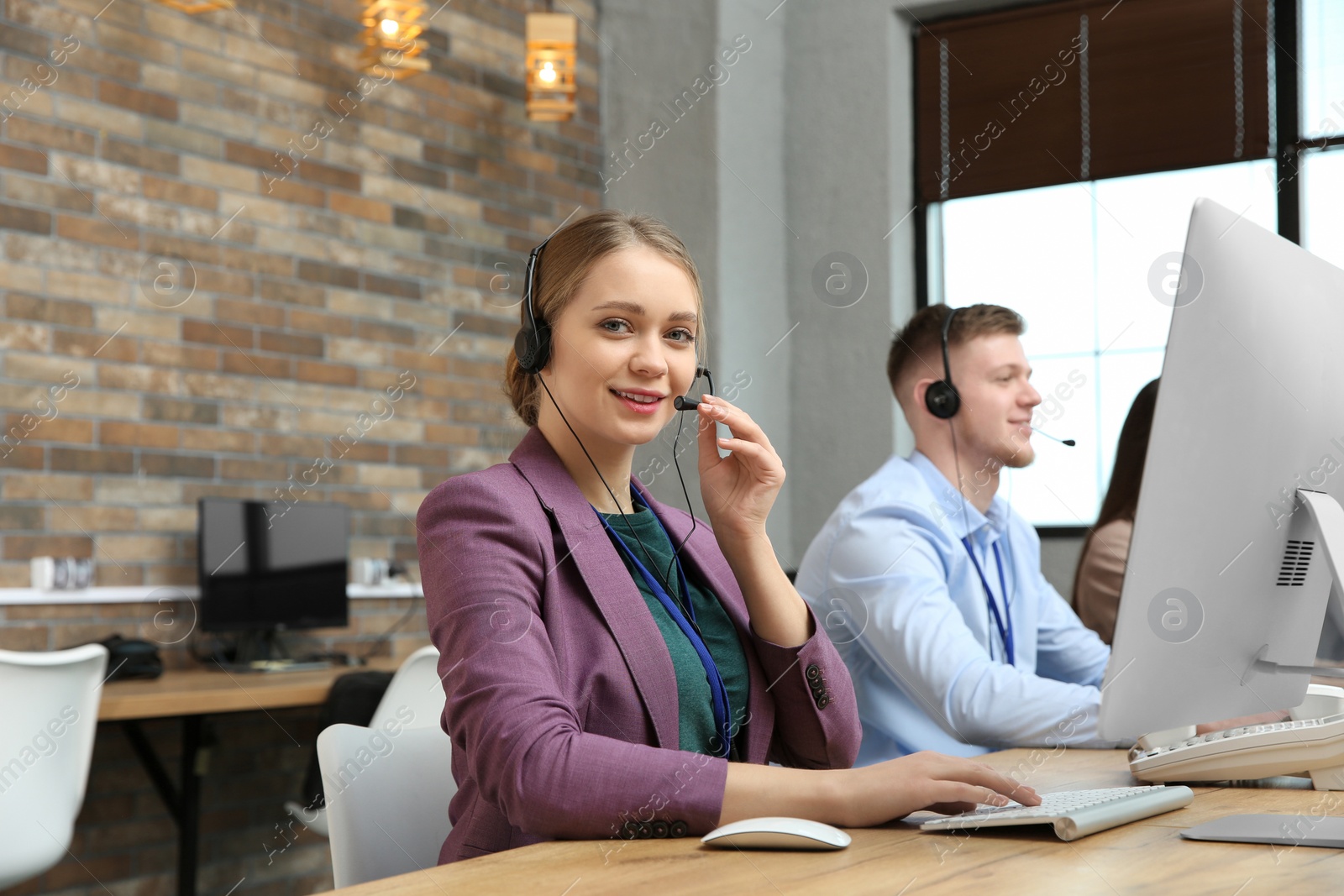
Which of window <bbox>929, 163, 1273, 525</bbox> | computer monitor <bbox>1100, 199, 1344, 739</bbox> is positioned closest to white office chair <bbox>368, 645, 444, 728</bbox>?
computer monitor <bbox>1100, 199, 1344, 739</bbox>

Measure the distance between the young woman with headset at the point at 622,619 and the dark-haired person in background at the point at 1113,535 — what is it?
3.71 ft

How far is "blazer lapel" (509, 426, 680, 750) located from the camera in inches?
45.9

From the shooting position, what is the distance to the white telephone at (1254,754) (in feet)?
3.79

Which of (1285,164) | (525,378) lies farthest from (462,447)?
(1285,164)

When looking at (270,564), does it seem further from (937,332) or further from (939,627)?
(939,627)

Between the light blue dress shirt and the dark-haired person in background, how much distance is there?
0.16 metres

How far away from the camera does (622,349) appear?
129 cm

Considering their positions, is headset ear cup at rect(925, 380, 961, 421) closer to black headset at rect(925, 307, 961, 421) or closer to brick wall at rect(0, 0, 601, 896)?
black headset at rect(925, 307, 961, 421)

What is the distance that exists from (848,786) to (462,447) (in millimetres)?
3286

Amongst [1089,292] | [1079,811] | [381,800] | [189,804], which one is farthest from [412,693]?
[1089,292]

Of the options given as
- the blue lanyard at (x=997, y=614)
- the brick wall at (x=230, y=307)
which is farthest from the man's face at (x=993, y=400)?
the brick wall at (x=230, y=307)

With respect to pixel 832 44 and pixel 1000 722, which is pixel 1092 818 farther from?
pixel 832 44

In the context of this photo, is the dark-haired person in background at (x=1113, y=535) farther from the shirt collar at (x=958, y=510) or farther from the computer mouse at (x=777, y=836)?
the computer mouse at (x=777, y=836)

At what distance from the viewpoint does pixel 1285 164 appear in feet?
13.1
